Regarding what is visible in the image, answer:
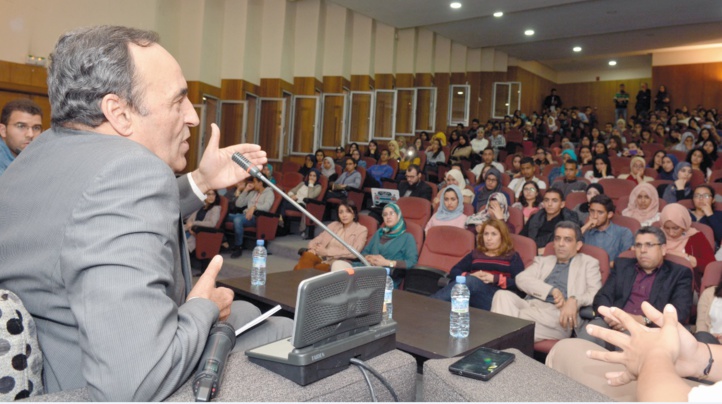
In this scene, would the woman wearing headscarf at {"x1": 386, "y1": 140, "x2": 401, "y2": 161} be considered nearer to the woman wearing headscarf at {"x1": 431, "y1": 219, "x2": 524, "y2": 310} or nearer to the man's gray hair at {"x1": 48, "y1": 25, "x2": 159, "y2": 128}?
the woman wearing headscarf at {"x1": 431, "y1": 219, "x2": 524, "y2": 310}

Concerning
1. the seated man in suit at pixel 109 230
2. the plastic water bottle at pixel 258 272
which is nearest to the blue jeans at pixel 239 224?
the plastic water bottle at pixel 258 272

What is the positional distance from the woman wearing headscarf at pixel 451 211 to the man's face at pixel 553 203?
2.60 feet

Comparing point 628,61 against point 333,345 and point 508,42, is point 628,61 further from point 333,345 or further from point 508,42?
point 333,345

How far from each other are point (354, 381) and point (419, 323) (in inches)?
61.5

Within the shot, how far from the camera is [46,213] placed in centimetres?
87

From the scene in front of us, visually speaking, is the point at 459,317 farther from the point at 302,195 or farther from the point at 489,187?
the point at 302,195

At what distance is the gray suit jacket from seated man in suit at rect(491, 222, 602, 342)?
8.76 feet

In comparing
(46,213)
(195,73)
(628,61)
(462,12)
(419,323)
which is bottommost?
(419,323)

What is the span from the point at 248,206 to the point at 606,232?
13.9 ft

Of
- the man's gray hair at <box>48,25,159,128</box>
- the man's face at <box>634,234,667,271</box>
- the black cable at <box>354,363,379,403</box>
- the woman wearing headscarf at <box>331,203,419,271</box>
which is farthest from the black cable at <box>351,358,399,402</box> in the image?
the woman wearing headscarf at <box>331,203,419,271</box>

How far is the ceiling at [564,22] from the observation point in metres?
10.1

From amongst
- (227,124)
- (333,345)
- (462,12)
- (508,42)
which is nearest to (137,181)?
(333,345)

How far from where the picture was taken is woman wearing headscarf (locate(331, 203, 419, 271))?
447 centimetres

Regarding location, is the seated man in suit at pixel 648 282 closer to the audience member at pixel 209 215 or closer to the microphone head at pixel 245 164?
the microphone head at pixel 245 164
